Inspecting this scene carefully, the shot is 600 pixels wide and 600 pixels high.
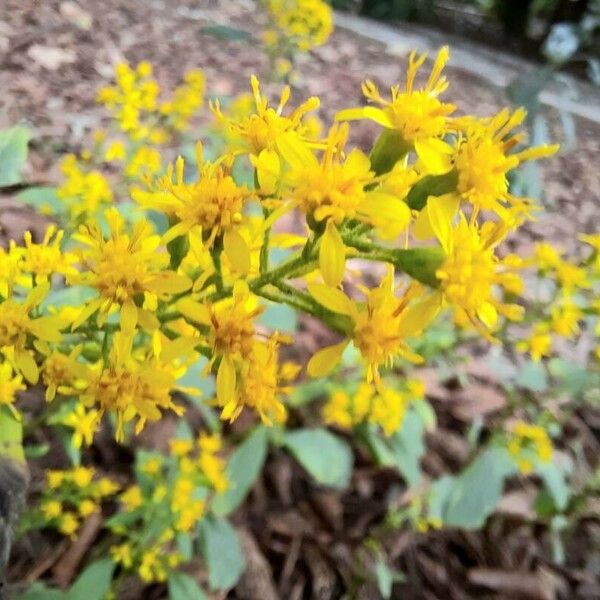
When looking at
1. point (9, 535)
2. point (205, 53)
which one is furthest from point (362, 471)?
point (205, 53)

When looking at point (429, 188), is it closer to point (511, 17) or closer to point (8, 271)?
point (8, 271)

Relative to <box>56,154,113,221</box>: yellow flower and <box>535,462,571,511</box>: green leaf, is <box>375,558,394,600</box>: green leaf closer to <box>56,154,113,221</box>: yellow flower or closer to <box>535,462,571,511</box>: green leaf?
<box>535,462,571,511</box>: green leaf

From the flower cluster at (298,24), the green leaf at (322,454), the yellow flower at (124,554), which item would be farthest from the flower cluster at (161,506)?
the flower cluster at (298,24)

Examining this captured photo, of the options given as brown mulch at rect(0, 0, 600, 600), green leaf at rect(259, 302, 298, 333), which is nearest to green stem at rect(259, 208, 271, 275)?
green leaf at rect(259, 302, 298, 333)

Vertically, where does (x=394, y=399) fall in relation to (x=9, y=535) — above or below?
below

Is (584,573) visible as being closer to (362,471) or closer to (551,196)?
(362,471)

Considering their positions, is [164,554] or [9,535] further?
A: [164,554]

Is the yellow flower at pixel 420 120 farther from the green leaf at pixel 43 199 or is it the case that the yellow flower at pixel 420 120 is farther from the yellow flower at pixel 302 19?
the yellow flower at pixel 302 19
